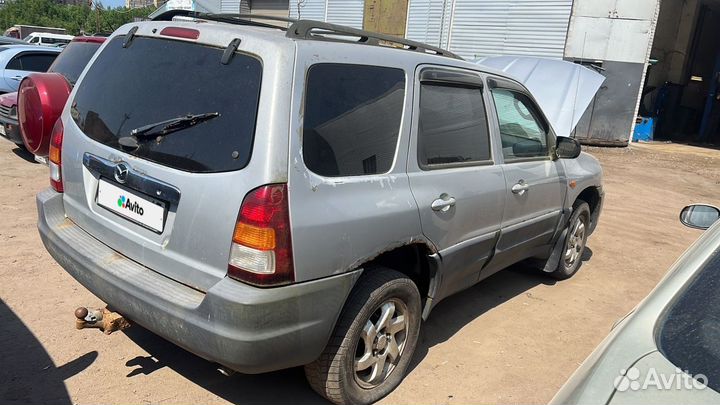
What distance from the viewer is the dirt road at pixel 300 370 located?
2.92m

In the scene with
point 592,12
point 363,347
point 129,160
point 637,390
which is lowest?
point 363,347

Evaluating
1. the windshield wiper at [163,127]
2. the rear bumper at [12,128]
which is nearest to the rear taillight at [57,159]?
the windshield wiper at [163,127]

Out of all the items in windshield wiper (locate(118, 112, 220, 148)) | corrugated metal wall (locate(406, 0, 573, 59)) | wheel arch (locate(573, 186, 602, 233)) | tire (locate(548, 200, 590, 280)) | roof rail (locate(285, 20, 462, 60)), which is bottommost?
tire (locate(548, 200, 590, 280))

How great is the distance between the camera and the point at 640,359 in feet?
5.07

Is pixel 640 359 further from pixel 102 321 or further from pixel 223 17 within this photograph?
pixel 223 17

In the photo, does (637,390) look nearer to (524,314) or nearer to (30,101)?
(524,314)

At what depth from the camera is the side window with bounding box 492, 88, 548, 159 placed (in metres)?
3.81

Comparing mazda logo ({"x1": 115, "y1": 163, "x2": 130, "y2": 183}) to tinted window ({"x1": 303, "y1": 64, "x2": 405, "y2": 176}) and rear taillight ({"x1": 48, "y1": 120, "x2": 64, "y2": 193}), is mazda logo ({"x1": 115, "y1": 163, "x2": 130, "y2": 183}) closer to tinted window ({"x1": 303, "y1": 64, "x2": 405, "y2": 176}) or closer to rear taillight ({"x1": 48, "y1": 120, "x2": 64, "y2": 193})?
rear taillight ({"x1": 48, "y1": 120, "x2": 64, "y2": 193})

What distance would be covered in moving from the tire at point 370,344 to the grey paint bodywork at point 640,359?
3.83ft

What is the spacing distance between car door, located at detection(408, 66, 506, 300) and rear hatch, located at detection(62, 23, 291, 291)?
1001mm

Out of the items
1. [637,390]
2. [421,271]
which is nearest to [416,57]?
[421,271]

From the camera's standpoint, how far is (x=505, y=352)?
11.9 ft

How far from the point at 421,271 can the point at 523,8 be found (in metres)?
13.3

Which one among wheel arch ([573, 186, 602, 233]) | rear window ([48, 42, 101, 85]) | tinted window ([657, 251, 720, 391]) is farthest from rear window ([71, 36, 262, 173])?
rear window ([48, 42, 101, 85])
